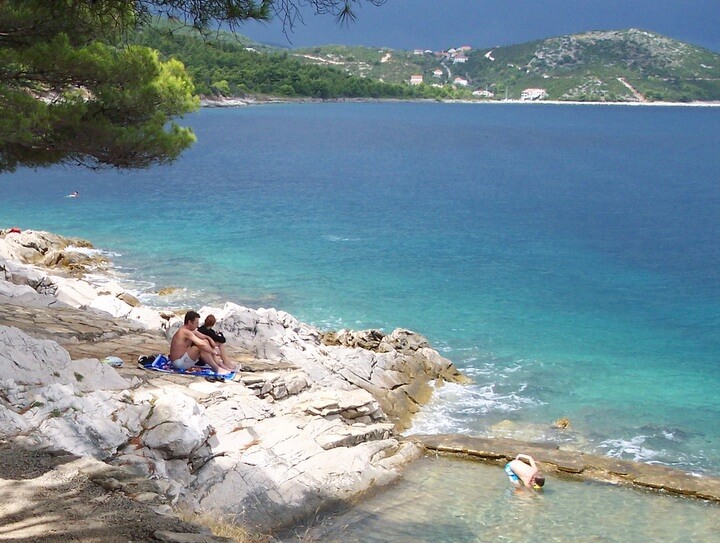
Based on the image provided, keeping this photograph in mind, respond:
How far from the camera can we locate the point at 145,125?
15.2 m

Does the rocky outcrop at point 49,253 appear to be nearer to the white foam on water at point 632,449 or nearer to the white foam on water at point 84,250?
the white foam on water at point 84,250

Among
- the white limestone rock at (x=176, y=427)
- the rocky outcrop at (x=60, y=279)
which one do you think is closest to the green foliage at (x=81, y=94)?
the rocky outcrop at (x=60, y=279)

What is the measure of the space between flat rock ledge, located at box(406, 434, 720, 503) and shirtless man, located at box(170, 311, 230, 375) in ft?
13.6

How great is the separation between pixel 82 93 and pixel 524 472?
34.7ft

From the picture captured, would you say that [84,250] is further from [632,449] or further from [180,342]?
[632,449]

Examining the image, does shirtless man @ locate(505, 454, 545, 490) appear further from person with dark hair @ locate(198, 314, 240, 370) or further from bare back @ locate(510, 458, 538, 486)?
person with dark hair @ locate(198, 314, 240, 370)

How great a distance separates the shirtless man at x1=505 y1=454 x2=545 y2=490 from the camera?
13.6m

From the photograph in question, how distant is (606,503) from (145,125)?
1074cm

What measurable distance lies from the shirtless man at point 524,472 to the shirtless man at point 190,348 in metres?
5.37

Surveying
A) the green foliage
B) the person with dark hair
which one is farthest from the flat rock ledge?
the green foliage

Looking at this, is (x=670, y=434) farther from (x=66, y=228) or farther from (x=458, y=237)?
(x=66, y=228)

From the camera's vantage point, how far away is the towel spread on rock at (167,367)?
46.3ft

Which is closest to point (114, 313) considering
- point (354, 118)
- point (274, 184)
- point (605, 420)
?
point (605, 420)

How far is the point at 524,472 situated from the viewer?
13.8m
